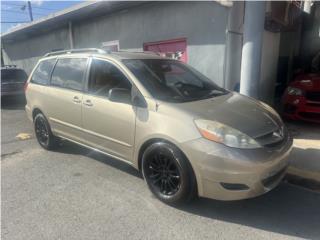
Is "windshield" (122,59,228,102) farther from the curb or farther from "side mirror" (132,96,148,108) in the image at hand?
the curb

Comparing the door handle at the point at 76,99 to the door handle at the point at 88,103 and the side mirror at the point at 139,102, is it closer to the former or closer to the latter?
the door handle at the point at 88,103

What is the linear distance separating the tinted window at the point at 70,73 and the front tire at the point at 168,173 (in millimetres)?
1785

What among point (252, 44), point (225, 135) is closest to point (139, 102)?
point (225, 135)

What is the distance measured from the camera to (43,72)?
577cm

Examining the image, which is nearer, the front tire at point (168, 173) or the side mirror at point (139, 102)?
the front tire at point (168, 173)

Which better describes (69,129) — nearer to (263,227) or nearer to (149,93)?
(149,93)

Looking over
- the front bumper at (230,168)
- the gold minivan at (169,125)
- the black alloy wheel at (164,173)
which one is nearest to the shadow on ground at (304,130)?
the gold minivan at (169,125)

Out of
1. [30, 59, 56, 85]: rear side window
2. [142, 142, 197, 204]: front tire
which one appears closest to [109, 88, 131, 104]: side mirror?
[142, 142, 197, 204]: front tire

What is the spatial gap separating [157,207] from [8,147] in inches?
159

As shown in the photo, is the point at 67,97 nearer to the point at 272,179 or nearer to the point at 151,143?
the point at 151,143

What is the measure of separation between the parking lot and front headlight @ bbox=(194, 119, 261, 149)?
2.76 ft

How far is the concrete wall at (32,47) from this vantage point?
13.9 meters

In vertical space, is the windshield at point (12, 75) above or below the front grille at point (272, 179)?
above

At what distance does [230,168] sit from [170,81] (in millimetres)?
1604
